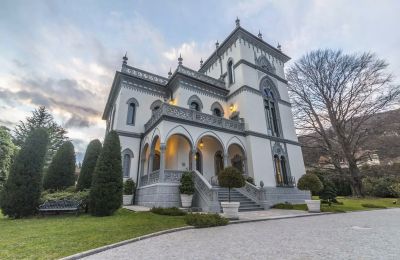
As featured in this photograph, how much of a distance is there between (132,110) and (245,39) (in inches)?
536

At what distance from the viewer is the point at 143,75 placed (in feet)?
59.1

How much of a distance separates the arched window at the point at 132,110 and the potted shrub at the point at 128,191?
5.01m

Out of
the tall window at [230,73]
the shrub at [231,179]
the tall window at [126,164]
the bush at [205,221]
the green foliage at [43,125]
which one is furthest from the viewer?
the green foliage at [43,125]

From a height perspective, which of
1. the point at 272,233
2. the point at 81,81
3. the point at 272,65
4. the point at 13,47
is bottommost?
the point at 272,233

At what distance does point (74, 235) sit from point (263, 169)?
14463mm

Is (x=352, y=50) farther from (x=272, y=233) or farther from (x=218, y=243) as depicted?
(x=218, y=243)

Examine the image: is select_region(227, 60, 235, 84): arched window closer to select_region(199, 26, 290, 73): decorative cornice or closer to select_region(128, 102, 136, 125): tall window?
select_region(199, 26, 290, 73): decorative cornice

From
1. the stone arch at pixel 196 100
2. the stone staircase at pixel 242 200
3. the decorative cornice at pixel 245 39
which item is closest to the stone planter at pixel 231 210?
the stone staircase at pixel 242 200

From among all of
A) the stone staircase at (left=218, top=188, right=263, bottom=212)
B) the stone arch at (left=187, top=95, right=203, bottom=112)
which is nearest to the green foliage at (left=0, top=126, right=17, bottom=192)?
the stone arch at (left=187, top=95, right=203, bottom=112)

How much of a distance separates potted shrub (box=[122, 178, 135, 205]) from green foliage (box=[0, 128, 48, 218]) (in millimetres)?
5887

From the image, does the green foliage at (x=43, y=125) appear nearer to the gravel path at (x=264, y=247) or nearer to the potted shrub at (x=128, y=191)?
→ the potted shrub at (x=128, y=191)

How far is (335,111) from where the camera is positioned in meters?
22.9

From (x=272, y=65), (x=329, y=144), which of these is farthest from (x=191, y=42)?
(x=329, y=144)

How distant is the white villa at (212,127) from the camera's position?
535 inches
